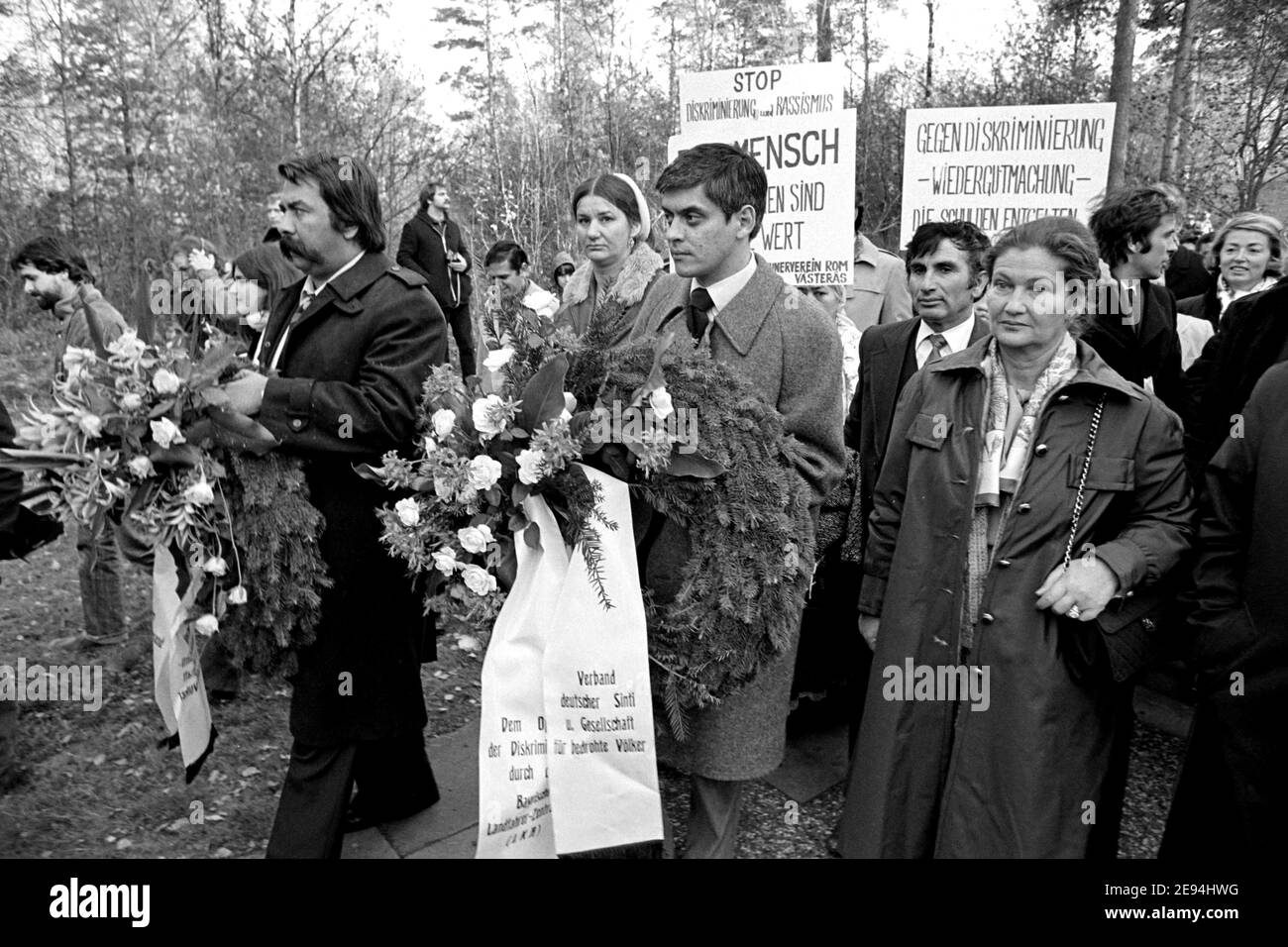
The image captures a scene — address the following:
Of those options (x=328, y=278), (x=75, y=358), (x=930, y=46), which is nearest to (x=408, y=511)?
(x=75, y=358)

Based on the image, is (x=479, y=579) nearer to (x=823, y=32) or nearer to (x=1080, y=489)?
(x=1080, y=489)

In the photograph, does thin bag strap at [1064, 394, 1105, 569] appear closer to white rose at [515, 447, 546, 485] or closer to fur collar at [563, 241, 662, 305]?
white rose at [515, 447, 546, 485]

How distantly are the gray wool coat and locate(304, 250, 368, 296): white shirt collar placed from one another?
124 centimetres

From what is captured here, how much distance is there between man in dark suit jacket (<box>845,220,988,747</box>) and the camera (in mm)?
3658

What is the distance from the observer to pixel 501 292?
8.63 feet

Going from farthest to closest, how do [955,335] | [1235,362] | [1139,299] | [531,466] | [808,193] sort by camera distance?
1. [808,193]
2. [1139,299]
3. [955,335]
4. [1235,362]
5. [531,466]

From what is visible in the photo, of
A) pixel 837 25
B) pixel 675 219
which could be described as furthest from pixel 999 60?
pixel 675 219

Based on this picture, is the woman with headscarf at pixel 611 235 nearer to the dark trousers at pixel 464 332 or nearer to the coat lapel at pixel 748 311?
the coat lapel at pixel 748 311

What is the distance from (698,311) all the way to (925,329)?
117 cm

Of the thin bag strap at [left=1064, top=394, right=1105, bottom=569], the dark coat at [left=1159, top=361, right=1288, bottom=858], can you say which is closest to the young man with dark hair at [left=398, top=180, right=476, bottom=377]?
the thin bag strap at [left=1064, top=394, right=1105, bottom=569]

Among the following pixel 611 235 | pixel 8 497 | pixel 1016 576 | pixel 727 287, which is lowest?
pixel 1016 576

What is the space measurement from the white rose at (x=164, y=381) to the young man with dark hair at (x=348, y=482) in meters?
0.35

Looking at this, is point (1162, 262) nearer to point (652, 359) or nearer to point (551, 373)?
point (652, 359)

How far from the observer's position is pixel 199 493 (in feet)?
8.36
